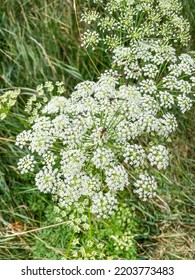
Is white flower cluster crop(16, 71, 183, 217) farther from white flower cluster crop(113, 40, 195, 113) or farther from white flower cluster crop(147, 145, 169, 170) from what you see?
white flower cluster crop(113, 40, 195, 113)

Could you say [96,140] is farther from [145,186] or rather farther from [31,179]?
[31,179]

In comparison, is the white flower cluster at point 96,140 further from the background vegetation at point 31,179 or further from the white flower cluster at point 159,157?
the background vegetation at point 31,179

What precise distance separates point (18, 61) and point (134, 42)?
1116 mm

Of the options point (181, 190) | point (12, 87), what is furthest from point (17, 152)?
point (181, 190)

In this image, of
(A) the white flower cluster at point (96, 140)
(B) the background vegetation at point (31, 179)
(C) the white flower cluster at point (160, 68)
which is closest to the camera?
(A) the white flower cluster at point (96, 140)

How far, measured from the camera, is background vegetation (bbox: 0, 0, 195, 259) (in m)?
3.41

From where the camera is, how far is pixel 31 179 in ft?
11.5

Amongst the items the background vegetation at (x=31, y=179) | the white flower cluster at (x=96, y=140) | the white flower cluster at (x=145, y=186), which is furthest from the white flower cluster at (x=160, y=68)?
the background vegetation at (x=31, y=179)

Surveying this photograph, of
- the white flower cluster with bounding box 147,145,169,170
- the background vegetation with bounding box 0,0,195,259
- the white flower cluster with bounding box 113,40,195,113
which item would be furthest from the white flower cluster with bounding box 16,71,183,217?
the background vegetation with bounding box 0,0,195,259

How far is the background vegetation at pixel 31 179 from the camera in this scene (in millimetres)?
3408

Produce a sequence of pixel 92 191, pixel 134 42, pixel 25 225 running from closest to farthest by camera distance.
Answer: pixel 92 191 < pixel 134 42 < pixel 25 225
